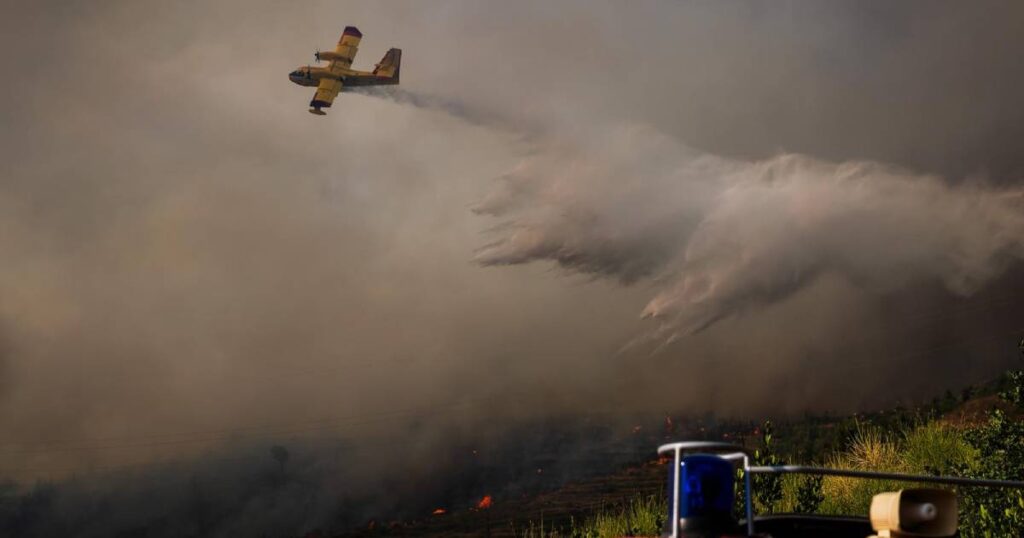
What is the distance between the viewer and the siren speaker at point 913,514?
6207 mm

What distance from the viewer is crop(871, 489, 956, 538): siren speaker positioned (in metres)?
6.21

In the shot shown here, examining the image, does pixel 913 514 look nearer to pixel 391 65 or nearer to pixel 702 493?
pixel 702 493

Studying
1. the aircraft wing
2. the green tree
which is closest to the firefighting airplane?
the aircraft wing

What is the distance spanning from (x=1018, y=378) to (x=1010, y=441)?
129 centimetres

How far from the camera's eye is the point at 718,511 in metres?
6.54

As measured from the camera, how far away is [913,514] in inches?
246

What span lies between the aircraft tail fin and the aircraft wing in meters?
2.47

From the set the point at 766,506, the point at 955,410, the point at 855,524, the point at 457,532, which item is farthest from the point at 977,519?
the point at 457,532

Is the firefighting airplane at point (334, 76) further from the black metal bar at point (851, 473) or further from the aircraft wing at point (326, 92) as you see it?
the black metal bar at point (851, 473)

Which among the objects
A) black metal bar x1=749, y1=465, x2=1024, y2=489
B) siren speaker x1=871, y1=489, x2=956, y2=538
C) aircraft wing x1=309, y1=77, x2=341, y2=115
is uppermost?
aircraft wing x1=309, y1=77, x2=341, y2=115

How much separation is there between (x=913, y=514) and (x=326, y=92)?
46.7 m

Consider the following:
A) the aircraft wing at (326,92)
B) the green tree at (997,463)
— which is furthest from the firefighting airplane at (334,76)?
the green tree at (997,463)

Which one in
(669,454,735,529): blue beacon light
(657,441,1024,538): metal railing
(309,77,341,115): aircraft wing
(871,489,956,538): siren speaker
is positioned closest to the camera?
(871,489,956,538): siren speaker

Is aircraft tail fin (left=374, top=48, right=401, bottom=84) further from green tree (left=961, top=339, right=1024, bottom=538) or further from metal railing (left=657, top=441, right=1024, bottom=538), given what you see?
metal railing (left=657, top=441, right=1024, bottom=538)
